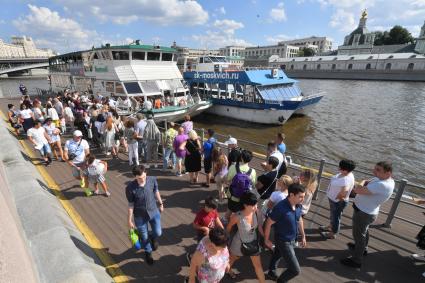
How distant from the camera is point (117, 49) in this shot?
1716 centimetres

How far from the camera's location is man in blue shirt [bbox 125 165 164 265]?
164 inches

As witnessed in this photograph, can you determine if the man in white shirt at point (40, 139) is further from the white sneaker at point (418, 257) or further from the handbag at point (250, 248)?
the white sneaker at point (418, 257)

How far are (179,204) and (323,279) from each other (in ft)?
11.6

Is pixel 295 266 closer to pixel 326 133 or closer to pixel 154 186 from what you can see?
pixel 154 186

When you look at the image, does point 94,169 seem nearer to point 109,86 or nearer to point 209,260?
point 209,260

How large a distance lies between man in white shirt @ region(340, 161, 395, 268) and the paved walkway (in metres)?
0.55

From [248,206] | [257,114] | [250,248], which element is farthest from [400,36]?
[250,248]

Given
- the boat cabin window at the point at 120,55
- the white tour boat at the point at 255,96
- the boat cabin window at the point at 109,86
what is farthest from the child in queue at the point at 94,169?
the white tour boat at the point at 255,96

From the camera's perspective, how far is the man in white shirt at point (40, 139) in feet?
27.1

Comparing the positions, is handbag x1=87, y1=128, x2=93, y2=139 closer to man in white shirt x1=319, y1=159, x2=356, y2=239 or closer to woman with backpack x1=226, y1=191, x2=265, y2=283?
woman with backpack x1=226, y1=191, x2=265, y2=283

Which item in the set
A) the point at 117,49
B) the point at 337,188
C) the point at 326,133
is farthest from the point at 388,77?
the point at 337,188

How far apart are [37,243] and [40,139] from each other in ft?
17.5

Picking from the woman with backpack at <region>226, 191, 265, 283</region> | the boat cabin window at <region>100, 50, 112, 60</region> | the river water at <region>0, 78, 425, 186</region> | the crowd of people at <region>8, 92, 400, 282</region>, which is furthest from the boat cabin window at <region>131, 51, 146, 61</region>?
the woman with backpack at <region>226, 191, 265, 283</region>

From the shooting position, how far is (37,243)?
4.24 m
